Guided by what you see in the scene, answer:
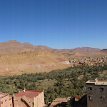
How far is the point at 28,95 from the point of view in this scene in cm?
3428

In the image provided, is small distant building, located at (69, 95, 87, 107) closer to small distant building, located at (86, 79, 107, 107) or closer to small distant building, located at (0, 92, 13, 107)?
small distant building, located at (86, 79, 107, 107)

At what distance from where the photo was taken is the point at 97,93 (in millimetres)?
30422

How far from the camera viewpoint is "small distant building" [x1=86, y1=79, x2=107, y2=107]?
2995cm

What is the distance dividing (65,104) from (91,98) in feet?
24.8

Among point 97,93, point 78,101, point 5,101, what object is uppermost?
point 97,93

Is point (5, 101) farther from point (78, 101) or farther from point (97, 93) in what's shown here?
point (97, 93)

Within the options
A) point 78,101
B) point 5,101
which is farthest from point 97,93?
point 5,101

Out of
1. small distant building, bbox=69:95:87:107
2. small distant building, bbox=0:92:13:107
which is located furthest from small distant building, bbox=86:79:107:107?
small distant building, bbox=0:92:13:107

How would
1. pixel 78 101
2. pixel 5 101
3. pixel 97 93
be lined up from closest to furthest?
pixel 97 93 < pixel 5 101 < pixel 78 101

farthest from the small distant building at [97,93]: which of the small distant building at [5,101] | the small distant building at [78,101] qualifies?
the small distant building at [5,101]

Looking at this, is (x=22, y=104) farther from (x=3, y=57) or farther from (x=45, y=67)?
(x=3, y=57)

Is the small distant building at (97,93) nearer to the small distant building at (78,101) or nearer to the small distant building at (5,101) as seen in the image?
the small distant building at (78,101)

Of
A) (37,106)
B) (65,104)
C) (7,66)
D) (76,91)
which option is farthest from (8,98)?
(7,66)

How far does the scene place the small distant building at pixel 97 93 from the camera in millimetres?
29953
